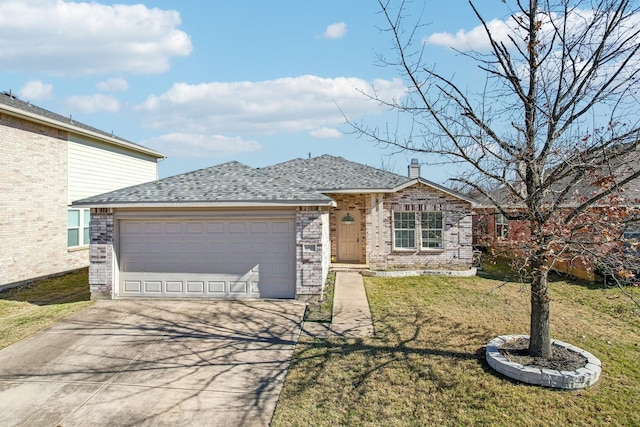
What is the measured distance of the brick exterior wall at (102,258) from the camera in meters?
10.5

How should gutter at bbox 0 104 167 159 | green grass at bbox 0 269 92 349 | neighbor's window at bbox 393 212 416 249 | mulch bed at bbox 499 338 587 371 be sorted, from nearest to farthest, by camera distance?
mulch bed at bbox 499 338 587 371 < green grass at bbox 0 269 92 349 < gutter at bbox 0 104 167 159 < neighbor's window at bbox 393 212 416 249

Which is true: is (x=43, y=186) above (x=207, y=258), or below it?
above

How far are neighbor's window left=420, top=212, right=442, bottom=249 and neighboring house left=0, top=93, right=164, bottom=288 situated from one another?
41.8ft

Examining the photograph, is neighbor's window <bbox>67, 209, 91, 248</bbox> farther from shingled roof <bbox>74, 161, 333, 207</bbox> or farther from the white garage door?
the white garage door

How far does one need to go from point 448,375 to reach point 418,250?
30.4ft

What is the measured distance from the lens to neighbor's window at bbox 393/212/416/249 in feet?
50.1

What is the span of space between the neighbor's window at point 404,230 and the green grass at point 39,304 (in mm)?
10442

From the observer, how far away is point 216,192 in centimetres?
1075

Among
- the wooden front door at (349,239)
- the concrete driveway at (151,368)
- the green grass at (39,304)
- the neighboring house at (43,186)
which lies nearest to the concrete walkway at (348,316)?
the concrete driveway at (151,368)

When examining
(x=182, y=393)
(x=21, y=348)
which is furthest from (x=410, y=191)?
(x=21, y=348)

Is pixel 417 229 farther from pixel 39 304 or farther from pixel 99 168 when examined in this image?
pixel 99 168

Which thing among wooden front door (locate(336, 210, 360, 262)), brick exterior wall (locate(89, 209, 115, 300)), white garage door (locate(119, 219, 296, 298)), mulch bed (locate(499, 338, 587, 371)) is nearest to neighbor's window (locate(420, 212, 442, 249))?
wooden front door (locate(336, 210, 360, 262))

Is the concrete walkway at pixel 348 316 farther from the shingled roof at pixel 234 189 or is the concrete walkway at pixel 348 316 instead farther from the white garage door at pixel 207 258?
the shingled roof at pixel 234 189

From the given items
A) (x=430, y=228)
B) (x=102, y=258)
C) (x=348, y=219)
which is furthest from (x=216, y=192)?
(x=430, y=228)
